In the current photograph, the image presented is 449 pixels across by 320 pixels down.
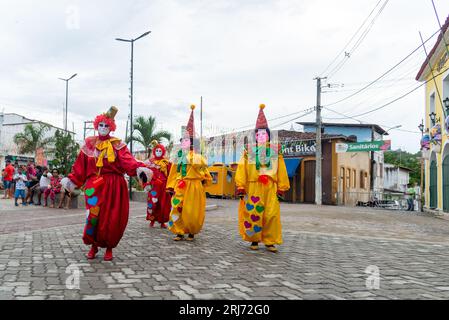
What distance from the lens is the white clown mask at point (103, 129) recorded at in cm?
571

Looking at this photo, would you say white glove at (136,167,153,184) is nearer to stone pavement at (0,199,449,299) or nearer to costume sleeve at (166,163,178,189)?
stone pavement at (0,199,449,299)

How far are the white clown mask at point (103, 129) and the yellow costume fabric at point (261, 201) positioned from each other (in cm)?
220

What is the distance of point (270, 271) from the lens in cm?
503

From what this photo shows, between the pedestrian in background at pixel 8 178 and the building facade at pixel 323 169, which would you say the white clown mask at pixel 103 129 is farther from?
the building facade at pixel 323 169

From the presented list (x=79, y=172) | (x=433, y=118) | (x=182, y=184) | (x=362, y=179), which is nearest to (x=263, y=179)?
(x=182, y=184)

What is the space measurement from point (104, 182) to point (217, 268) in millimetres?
1835

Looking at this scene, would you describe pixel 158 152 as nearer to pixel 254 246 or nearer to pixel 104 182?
pixel 254 246

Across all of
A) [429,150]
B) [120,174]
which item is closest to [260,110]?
[120,174]

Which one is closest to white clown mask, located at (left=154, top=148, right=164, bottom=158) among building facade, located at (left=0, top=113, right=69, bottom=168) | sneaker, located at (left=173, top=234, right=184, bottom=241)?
sneaker, located at (left=173, top=234, right=184, bottom=241)

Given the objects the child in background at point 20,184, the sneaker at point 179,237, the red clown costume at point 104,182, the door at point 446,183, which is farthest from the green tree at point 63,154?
the door at point 446,183

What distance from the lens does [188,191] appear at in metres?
7.34

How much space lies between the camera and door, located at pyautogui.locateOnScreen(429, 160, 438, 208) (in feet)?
61.2

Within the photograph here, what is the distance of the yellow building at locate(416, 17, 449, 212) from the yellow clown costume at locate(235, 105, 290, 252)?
10.8 metres

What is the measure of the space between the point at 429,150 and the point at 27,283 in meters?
18.7
